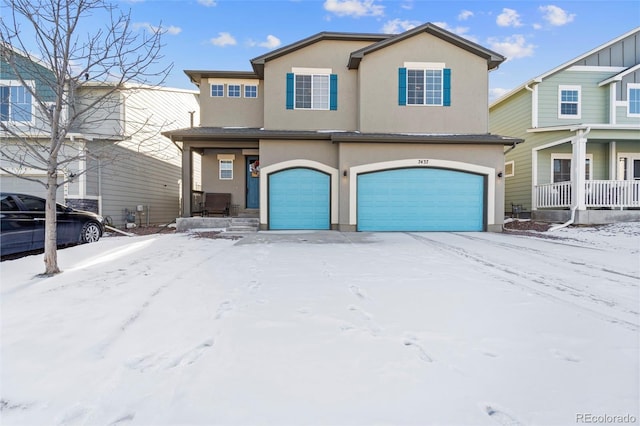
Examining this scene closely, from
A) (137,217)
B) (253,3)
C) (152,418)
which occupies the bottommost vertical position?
(152,418)

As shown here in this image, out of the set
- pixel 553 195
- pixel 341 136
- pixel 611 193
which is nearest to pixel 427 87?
pixel 341 136

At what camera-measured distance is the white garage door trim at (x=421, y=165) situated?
10953 mm

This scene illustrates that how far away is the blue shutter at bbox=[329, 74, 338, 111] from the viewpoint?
11984mm

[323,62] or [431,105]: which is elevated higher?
[323,62]

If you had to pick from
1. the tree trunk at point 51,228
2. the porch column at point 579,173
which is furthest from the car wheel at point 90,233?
the porch column at point 579,173

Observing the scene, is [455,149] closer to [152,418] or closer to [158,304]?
[158,304]

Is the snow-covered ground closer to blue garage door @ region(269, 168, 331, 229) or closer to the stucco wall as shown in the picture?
blue garage door @ region(269, 168, 331, 229)

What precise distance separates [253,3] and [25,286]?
11.9 m

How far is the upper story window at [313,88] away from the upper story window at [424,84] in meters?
2.44

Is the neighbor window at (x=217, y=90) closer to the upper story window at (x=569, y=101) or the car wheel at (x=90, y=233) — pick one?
the car wheel at (x=90, y=233)

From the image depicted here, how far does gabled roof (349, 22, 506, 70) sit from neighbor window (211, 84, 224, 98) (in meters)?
5.29

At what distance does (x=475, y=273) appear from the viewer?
4.95 metres

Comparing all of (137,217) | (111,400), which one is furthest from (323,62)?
(111,400)

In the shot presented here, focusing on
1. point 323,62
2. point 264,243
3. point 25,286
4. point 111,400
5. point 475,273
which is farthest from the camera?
point 323,62
